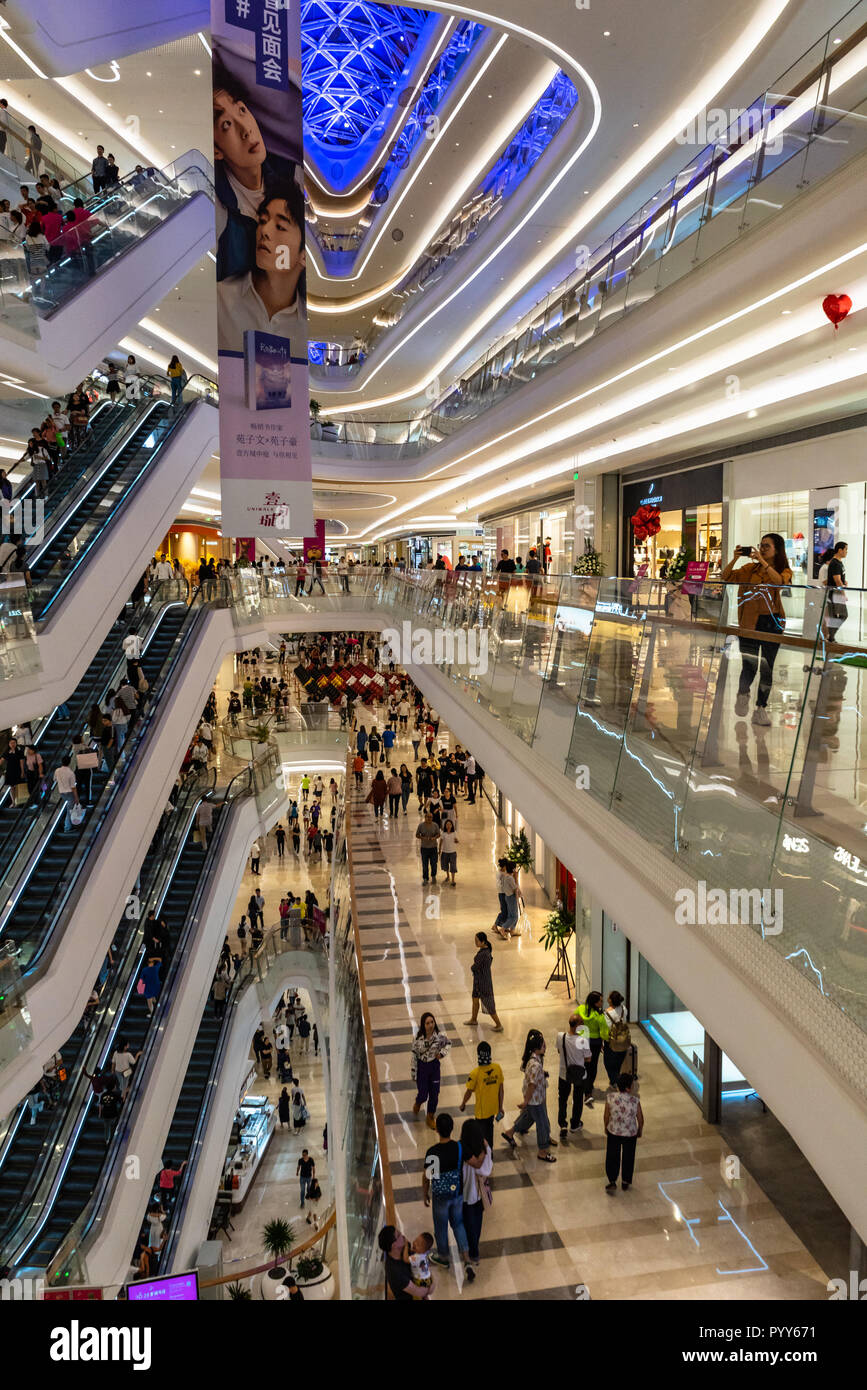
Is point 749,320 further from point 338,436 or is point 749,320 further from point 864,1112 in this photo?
point 338,436

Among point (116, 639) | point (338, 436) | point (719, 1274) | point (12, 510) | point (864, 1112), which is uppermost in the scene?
point (338, 436)

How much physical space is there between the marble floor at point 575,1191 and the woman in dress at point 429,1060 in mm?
233

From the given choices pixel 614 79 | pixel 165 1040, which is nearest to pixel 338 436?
pixel 614 79

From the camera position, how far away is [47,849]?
1003cm

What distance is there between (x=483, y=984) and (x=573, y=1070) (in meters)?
2.04

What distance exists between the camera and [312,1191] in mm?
15812

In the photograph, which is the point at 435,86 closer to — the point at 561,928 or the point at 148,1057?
the point at 561,928

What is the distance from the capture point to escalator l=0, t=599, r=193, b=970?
9172mm

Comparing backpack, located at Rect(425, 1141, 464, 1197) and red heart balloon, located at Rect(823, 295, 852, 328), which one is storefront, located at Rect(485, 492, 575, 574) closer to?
red heart balloon, located at Rect(823, 295, 852, 328)

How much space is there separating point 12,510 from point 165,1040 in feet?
21.9

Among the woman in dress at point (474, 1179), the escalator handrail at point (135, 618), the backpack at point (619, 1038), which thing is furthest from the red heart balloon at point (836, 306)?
the escalator handrail at point (135, 618)

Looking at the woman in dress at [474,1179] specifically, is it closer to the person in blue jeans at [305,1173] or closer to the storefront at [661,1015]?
the storefront at [661,1015]

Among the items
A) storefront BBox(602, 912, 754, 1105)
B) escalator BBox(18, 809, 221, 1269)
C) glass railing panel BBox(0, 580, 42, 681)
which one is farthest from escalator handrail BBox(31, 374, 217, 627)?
storefront BBox(602, 912, 754, 1105)

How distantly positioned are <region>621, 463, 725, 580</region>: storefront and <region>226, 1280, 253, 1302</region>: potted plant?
983 cm
